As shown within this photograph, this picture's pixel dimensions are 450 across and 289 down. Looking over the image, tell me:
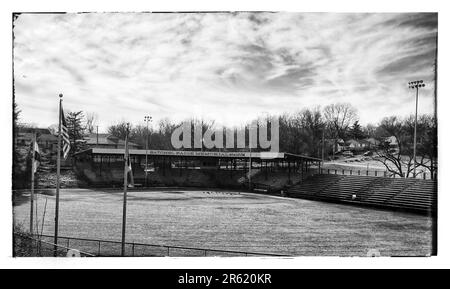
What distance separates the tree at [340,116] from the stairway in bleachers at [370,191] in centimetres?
306

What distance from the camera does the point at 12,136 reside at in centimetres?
1066

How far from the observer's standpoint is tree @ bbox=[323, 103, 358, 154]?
15.2m

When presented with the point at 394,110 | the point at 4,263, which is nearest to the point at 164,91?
the point at 4,263

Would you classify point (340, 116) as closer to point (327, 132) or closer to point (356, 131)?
point (356, 131)

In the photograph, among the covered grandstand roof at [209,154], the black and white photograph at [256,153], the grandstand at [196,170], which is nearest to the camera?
the black and white photograph at [256,153]

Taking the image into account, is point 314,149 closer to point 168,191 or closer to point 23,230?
point 168,191

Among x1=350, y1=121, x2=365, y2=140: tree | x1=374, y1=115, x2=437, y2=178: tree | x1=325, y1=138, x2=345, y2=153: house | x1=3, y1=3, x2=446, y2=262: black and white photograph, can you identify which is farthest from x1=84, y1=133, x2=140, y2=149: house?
x1=374, y1=115, x2=437, y2=178: tree

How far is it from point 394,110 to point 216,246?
806cm

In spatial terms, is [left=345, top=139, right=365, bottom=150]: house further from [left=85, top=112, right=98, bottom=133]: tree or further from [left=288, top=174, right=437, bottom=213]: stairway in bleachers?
[left=85, top=112, right=98, bottom=133]: tree

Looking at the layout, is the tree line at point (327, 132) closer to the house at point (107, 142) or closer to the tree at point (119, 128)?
the tree at point (119, 128)

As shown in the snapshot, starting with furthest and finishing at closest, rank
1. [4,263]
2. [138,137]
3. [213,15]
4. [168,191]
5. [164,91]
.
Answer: [168,191], [138,137], [164,91], [213,15], [4,263]

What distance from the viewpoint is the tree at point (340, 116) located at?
1518cm

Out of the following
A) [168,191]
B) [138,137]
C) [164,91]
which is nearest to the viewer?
[164,91]

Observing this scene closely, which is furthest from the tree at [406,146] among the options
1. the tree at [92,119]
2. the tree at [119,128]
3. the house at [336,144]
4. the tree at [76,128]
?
the tree at [76,128]
